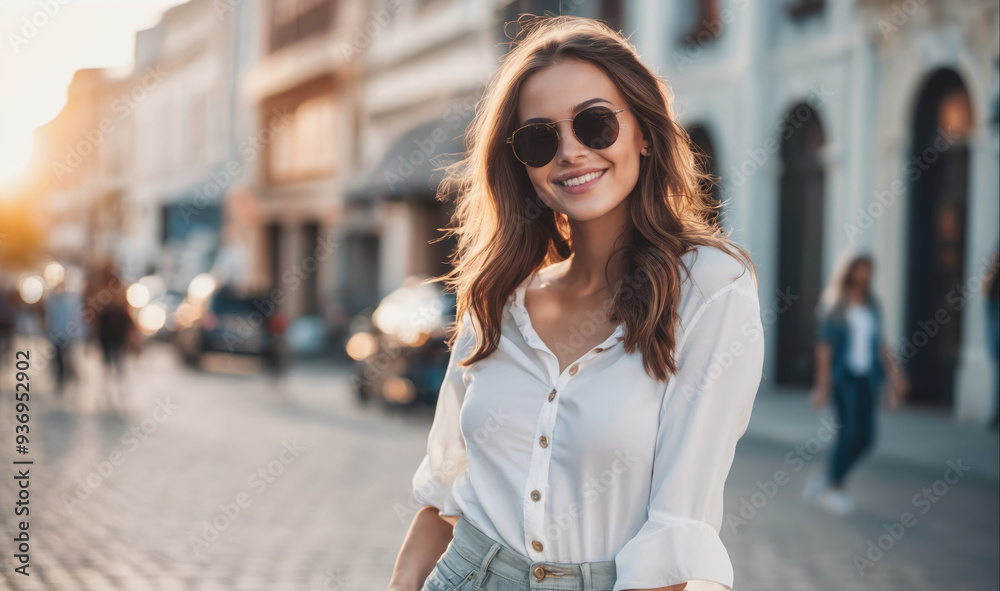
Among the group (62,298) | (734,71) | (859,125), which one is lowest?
(62,298)

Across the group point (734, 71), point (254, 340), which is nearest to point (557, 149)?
point (734, 71)

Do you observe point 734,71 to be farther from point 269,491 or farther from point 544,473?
point 544,473

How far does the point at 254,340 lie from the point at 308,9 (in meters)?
14.0

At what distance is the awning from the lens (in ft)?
69.8

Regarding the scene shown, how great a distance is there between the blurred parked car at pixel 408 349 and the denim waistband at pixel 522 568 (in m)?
9.50

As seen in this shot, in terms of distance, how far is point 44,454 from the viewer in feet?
31.3

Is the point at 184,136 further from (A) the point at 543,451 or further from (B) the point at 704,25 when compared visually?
(A) the point at 543,451

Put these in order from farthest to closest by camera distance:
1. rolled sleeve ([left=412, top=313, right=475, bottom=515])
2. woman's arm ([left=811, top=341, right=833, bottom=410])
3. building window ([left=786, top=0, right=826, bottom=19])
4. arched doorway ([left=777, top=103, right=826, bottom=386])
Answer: arched doorway ([left=777, top=103, right=826, bottom=386]), building window ([left=786, top=0, right=826, bottom=19]), woman's arm ([left=811, top=341, right=833, bottom=410]), rolled sleeve ([left=412, top=313, right=475, bottom=515])
